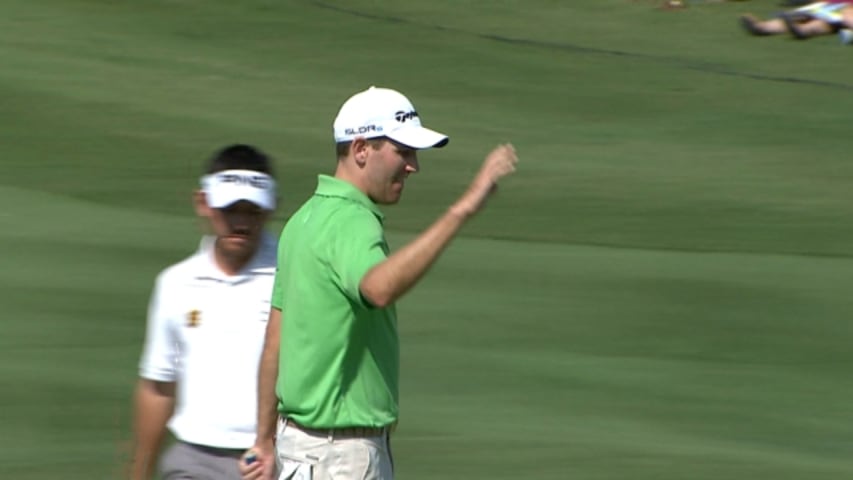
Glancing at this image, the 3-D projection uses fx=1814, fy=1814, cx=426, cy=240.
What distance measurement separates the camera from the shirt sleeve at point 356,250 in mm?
5184

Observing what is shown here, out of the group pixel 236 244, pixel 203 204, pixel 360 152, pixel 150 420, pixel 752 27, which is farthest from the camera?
pixel 752 27

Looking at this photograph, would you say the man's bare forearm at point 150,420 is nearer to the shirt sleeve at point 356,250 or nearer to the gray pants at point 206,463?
the gray pants at point 206,463

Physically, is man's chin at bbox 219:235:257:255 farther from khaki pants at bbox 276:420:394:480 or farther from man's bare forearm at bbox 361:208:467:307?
man's bare forearm at bbox 361:208:467:307

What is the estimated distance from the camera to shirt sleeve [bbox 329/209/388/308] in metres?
5.18

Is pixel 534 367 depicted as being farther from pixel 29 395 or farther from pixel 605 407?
pixel 29 395

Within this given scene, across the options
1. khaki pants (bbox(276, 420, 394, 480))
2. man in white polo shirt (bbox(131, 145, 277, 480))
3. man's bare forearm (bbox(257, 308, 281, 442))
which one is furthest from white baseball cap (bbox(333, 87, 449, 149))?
khaki pants (bbox(276, 420, 394, 480))

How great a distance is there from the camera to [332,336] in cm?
543

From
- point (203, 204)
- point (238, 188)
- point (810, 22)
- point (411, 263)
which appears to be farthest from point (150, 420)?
point (810, 22)

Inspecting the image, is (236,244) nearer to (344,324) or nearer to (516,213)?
(344,324)

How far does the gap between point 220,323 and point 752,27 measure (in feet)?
45.4

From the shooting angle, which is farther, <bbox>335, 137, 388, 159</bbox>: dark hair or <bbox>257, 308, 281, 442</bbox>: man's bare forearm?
<bbox>257, 308, 281, 442</bbox>: man's bare forearm

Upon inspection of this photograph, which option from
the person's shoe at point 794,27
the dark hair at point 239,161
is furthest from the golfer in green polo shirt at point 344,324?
the person's shoe at point 794,27

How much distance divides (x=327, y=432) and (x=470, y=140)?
32.2 feet

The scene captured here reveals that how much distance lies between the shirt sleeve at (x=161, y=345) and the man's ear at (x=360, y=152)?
1094 millimetres
